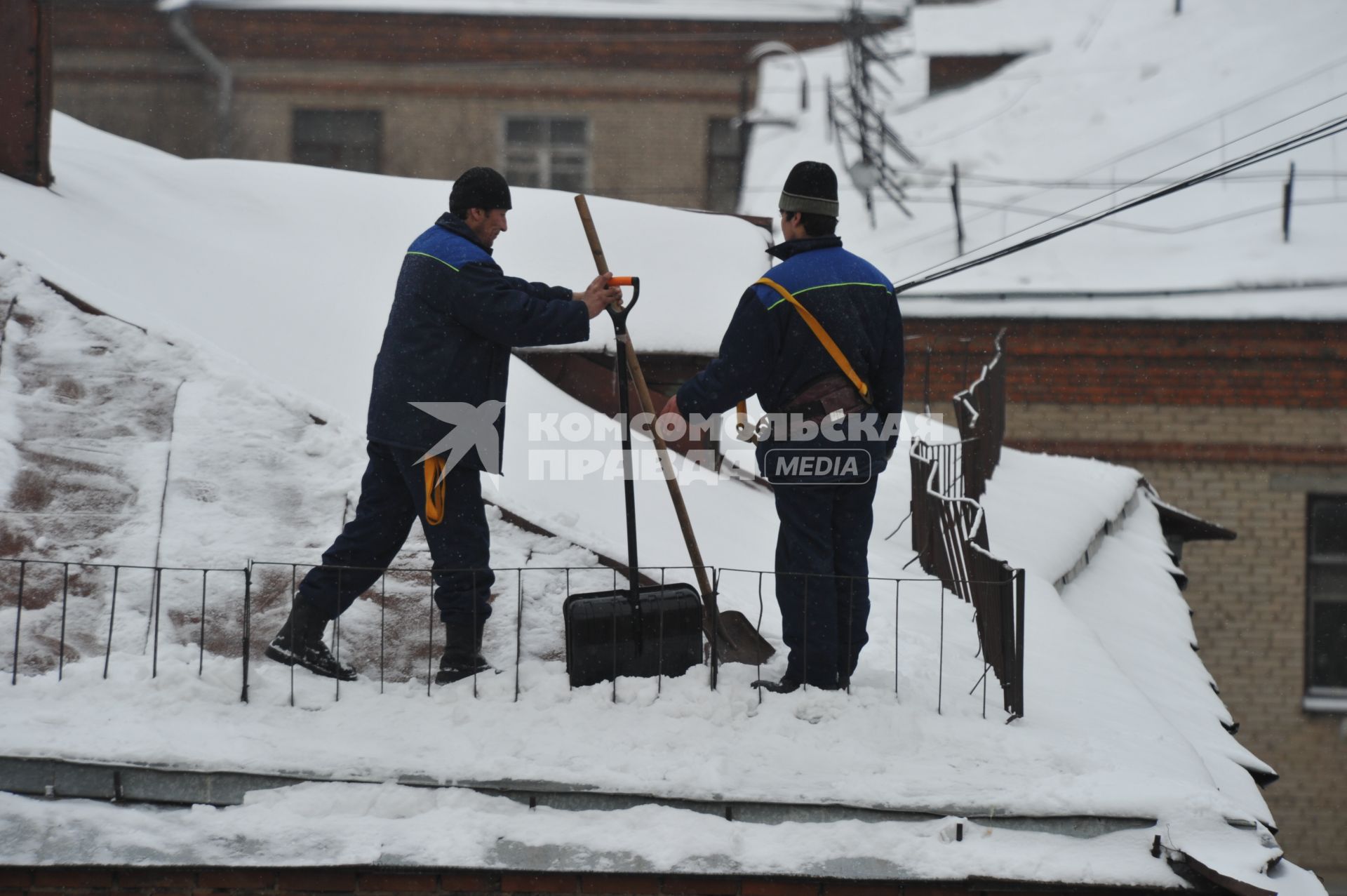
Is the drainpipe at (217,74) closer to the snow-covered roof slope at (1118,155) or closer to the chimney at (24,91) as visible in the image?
the snow-covered roof slope at (1118,155)

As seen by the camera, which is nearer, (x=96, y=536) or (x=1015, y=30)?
(x=96, y=536)

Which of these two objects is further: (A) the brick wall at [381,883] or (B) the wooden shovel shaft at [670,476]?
(B) the wooden shovel shaft at [670,476]

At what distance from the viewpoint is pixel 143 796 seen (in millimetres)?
3438

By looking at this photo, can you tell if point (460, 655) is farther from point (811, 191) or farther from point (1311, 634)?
point (1311, 634)

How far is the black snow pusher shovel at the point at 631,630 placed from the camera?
12.8ft

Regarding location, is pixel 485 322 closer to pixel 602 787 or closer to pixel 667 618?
pixel 667 618

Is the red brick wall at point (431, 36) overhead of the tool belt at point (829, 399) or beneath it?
overhead

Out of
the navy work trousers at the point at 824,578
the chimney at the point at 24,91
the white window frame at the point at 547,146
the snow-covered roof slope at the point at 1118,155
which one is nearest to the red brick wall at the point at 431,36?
the white window frame at the point at 547,146

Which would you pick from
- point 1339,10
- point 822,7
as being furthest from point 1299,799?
point 822,7

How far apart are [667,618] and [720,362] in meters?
0.80

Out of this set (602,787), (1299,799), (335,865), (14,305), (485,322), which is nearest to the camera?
(335,865)

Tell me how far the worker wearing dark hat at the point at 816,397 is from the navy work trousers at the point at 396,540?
0.70 meters

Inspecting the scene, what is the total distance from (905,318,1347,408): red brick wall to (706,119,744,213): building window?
330 inches

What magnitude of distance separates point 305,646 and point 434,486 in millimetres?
657
